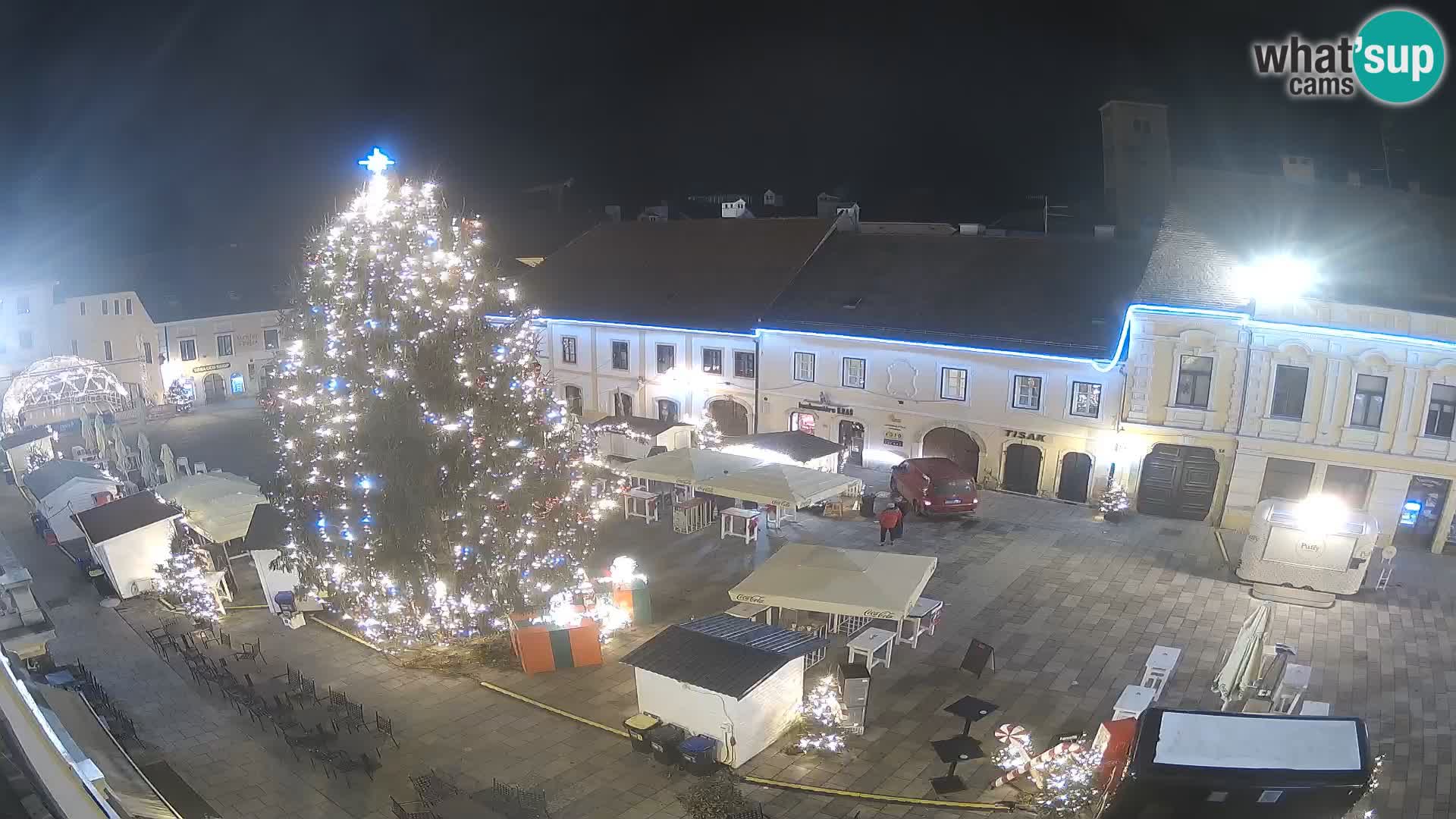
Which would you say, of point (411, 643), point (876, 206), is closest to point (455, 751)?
point (411, 643)

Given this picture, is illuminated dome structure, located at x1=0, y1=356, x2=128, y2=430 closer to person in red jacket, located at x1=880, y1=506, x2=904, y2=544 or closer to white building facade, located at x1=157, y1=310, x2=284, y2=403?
white building facade, located at x1=157, y1=310, x2=284, y2=403

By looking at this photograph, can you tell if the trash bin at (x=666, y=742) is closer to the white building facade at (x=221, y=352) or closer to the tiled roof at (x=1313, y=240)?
the tiled roof at (x=1313, y=240)

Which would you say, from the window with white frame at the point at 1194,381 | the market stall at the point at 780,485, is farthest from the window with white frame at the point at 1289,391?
the market stall at the point at 780,485

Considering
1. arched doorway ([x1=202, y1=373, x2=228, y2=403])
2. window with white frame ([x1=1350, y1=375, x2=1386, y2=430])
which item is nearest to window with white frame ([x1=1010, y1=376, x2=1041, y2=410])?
window with white frame ([x1=1350, y1=375, x2=1386, y2=430])

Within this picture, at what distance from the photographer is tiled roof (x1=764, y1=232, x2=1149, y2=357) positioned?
26.7 meters

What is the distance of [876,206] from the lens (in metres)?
56.3

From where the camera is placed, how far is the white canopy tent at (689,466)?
80.0 feet

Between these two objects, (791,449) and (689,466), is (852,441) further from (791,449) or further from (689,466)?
(689,466)

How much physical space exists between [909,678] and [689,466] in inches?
396

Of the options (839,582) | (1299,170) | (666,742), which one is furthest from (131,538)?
(1299,170)

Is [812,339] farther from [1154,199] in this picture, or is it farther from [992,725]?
[1154,199]

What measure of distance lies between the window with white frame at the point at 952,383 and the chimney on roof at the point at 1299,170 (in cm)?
1255

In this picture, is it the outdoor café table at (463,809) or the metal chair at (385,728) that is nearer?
the outdoor café table at (463,809)

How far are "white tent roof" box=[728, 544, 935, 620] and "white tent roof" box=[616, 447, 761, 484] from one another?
22.0 feet
